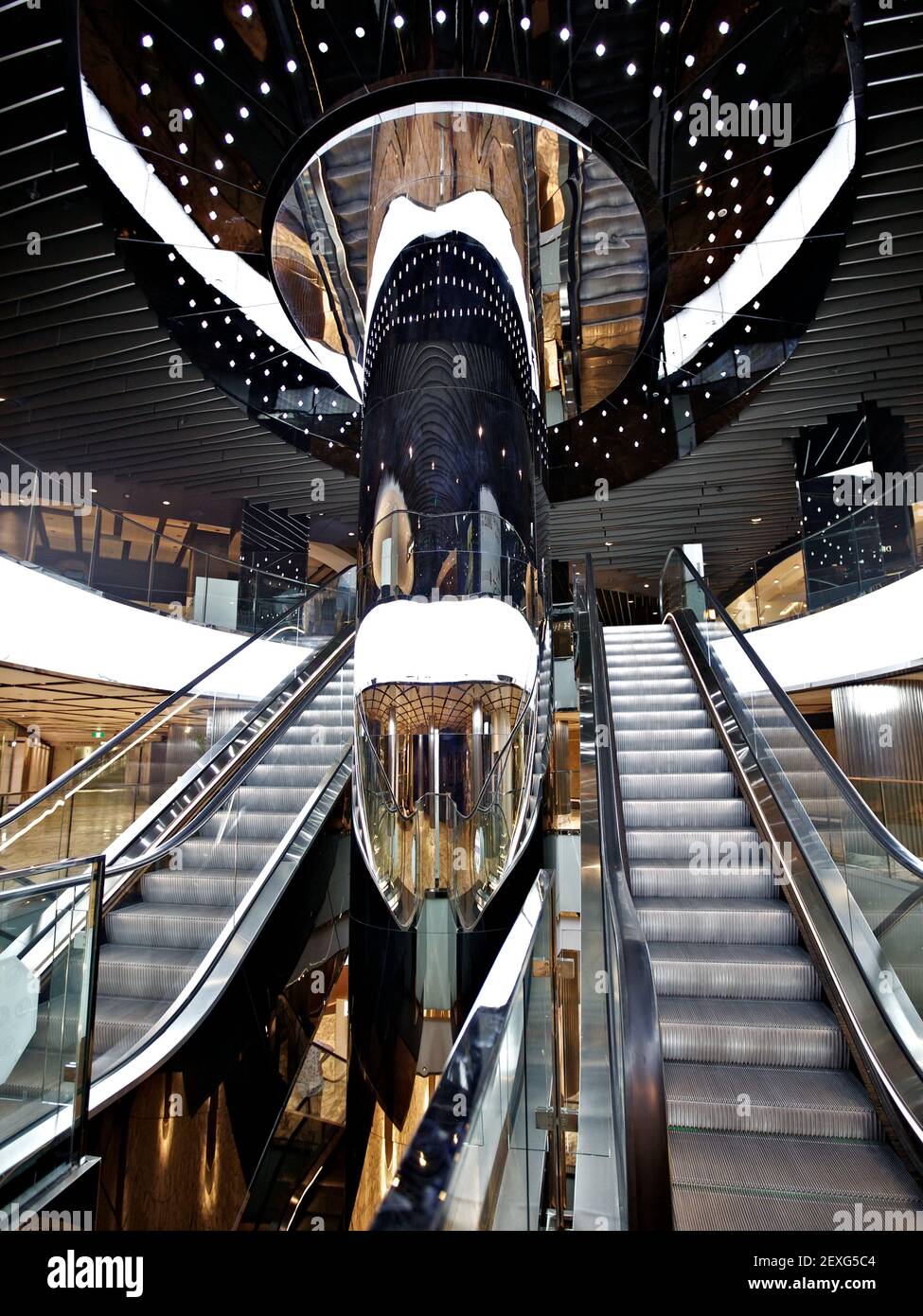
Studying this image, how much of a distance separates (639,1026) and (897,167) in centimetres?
851

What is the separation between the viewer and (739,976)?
11.5 ft

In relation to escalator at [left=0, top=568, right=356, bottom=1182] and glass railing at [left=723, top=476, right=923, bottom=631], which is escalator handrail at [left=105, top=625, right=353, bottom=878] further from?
glass railing at [left=723, top=476, right=923, bottom=631]

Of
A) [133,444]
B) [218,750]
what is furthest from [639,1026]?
[133,444]

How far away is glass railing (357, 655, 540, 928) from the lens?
5.45m

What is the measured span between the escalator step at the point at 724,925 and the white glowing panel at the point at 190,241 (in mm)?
7050

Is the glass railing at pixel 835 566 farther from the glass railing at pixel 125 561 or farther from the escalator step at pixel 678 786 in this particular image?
the glass railing at pixel 125 561

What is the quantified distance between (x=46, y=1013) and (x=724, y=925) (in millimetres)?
2994

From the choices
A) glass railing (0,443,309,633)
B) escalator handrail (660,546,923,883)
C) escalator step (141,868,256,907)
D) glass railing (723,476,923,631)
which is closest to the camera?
escalator handrail (660,546,923,883)

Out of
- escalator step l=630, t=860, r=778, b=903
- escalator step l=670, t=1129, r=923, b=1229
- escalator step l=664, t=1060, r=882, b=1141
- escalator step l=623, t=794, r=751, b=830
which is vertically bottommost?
escalator step l=670, t=1129, r=923, b=1229

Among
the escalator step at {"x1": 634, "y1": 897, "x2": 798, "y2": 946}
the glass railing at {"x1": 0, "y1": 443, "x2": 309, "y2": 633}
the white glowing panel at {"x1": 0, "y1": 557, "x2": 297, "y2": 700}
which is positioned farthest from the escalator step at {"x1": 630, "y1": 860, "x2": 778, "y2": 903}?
Answer: the glass railing at {"x1": 0, "y1": 443, "x2": 309, "y2": 633}

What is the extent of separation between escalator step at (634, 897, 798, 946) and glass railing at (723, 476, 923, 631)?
4.79m

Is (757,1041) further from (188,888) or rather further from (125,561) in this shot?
(125,561)

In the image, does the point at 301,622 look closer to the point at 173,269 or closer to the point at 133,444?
the point at 173,269

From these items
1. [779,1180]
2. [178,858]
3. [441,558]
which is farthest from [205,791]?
[779,1180]
